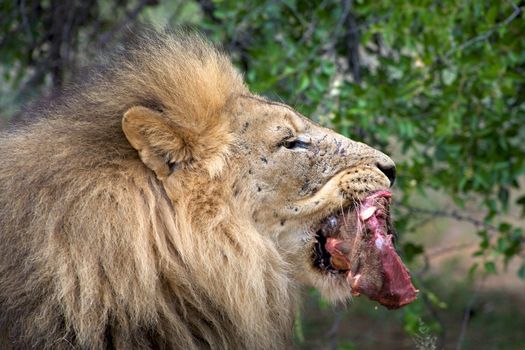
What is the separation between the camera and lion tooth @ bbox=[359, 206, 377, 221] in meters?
3.20

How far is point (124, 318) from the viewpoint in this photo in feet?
9.45

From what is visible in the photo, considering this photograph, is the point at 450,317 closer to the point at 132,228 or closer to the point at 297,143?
the point at 297,143

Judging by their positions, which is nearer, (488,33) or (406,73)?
(488,33)

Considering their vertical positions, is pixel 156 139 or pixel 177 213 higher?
pixel 156 139

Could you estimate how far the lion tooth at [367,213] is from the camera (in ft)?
10.5

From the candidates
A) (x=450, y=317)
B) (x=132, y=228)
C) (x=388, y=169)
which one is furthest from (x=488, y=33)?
(x=450, y=317)

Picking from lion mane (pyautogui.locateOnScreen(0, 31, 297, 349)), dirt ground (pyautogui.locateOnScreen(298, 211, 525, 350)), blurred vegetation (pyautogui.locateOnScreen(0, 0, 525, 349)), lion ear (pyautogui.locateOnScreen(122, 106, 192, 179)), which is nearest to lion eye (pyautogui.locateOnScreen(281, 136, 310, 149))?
lion mane (pyautogui.locateOnScreen(0, 31, 297, 349))

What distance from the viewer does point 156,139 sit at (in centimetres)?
304

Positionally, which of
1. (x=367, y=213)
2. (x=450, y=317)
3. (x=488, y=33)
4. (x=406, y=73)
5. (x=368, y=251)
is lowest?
(x=450, y=317)

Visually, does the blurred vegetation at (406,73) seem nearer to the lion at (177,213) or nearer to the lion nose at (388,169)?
the lion at (177,213)

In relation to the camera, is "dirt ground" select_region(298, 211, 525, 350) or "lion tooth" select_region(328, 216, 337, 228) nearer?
"lion tooth" select_region(328, 216, 337, 228)

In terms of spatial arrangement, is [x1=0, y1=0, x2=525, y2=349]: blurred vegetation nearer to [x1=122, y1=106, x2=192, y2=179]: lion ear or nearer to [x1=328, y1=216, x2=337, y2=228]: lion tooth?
[x1=122, y1=106, x2=192, y2=179]: lion ear

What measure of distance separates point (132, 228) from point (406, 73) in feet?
7.44

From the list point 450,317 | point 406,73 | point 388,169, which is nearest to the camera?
point 388,169
